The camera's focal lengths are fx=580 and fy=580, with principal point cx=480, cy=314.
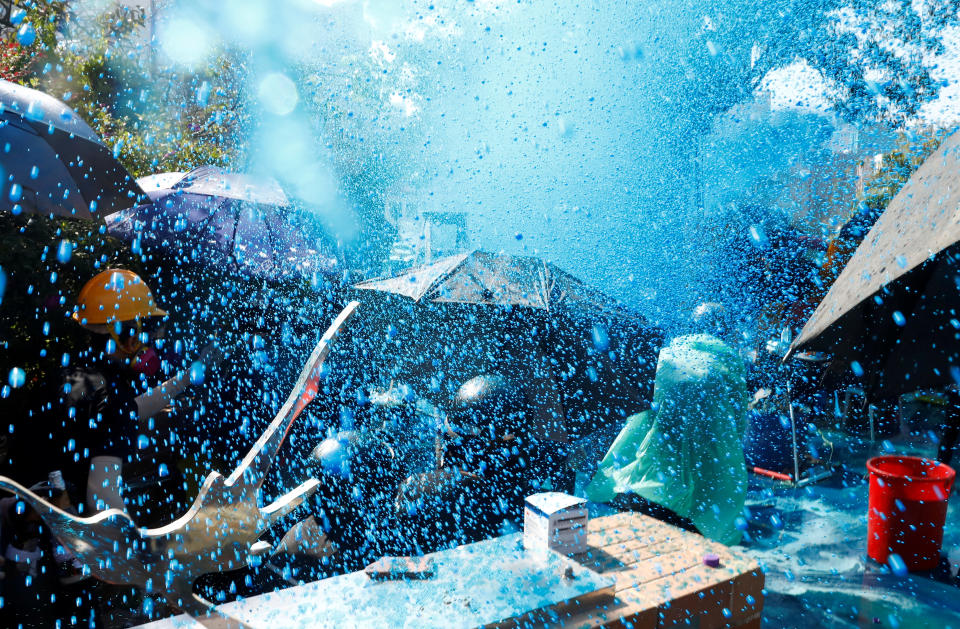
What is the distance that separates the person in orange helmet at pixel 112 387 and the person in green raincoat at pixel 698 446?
3.24 m

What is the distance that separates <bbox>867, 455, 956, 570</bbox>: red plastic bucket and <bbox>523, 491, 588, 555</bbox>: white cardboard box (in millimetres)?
2808

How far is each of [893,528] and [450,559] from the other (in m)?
3.49

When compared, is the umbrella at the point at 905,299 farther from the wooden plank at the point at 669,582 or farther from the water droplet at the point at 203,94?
the water droplet at the point at 203,94

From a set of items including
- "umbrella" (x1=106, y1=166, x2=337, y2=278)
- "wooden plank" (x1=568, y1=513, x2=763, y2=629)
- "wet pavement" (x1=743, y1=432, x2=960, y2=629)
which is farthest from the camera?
"umbrella" (x1=106, y1=166, x2=337, y2=278)

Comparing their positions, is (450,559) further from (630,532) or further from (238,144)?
(238,144)

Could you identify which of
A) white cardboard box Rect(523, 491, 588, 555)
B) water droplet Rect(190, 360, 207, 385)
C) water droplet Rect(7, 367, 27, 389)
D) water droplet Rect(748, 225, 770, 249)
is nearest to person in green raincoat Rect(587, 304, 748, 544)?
white cardboard box Rect(523, 491, 588, 555)

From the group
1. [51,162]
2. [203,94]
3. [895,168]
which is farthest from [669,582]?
[895,168]

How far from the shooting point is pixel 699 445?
4.48 m

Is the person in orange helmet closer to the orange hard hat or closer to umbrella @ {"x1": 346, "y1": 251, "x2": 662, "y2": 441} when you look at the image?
the orange hard hat

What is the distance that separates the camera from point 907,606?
3586mm

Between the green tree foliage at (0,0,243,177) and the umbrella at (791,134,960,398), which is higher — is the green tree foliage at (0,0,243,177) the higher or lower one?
the higher one

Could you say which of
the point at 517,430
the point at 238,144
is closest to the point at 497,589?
the point at 517,430

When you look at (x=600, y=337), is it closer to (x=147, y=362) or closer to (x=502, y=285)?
(x=502, y=285)

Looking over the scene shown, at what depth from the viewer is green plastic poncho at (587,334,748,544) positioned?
4.43 meters
